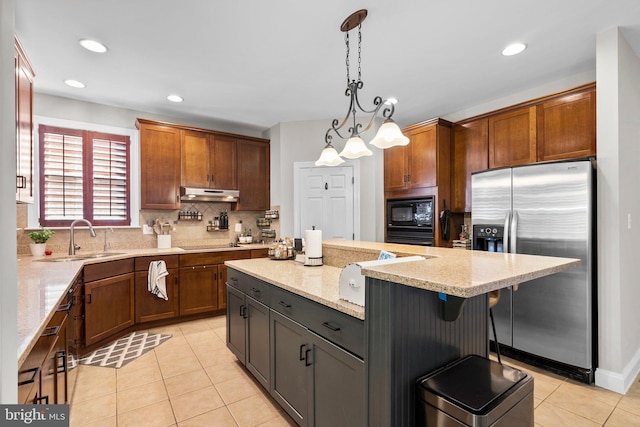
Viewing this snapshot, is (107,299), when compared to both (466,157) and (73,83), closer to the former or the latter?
(73,83)

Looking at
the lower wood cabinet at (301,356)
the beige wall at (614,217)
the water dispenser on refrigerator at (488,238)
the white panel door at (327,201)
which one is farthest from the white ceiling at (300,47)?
the lower wood cabinet at (301,356)

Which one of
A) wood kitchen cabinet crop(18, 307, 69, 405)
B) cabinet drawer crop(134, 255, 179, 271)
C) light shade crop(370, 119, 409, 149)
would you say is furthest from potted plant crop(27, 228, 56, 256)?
light shade crop(370, 119, 409, 149)

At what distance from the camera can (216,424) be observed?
1965mm

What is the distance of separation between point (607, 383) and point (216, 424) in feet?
9.41

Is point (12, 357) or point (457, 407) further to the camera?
point (457, 407)

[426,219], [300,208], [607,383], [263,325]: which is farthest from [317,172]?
[607,383]

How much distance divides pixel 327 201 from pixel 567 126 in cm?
285

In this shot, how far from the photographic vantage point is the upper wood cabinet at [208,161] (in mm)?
4223

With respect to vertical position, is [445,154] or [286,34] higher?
[286,34]

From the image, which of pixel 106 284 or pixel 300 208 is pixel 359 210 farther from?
pixel 106 284

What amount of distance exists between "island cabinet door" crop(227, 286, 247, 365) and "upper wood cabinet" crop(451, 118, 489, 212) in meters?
2.86

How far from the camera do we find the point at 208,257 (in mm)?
3973
